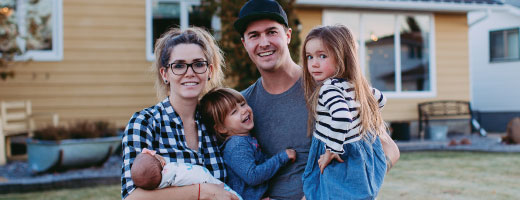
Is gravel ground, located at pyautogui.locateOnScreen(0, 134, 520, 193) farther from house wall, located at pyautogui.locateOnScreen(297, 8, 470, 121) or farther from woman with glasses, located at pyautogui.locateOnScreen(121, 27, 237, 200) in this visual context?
house wall, located at pyautogui.locateOnScreen(297, 8, 470, 121)

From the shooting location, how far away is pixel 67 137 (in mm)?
6520

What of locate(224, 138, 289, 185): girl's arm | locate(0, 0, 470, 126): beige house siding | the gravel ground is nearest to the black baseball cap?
locate(224, 138, 289, 185): girl's arm

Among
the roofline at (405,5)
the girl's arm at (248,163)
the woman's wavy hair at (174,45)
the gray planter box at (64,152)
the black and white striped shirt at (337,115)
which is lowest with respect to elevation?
the gray planter box at (64,152)

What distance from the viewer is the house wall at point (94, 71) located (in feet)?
28.3

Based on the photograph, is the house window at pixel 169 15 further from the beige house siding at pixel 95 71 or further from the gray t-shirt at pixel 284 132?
the gray t-shirt at pixel 284 132

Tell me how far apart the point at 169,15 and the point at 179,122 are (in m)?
7.37

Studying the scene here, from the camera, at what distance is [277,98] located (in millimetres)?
2693

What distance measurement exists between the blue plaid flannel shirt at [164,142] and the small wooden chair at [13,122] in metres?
6.28

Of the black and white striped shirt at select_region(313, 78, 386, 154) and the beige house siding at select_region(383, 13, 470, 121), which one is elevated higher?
the beige house siding at select_region(383, 13, 470, 121)

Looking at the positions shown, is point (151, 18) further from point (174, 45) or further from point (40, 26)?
point (174, 45)

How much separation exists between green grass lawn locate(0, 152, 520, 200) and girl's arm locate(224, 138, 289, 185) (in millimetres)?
2877

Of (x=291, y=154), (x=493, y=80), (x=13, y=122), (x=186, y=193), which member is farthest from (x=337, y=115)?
(x=493, y=80)

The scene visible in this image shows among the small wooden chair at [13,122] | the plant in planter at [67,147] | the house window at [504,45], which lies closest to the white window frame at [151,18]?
the small wooden chair at [13,122]

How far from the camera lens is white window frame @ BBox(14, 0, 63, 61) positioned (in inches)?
337
